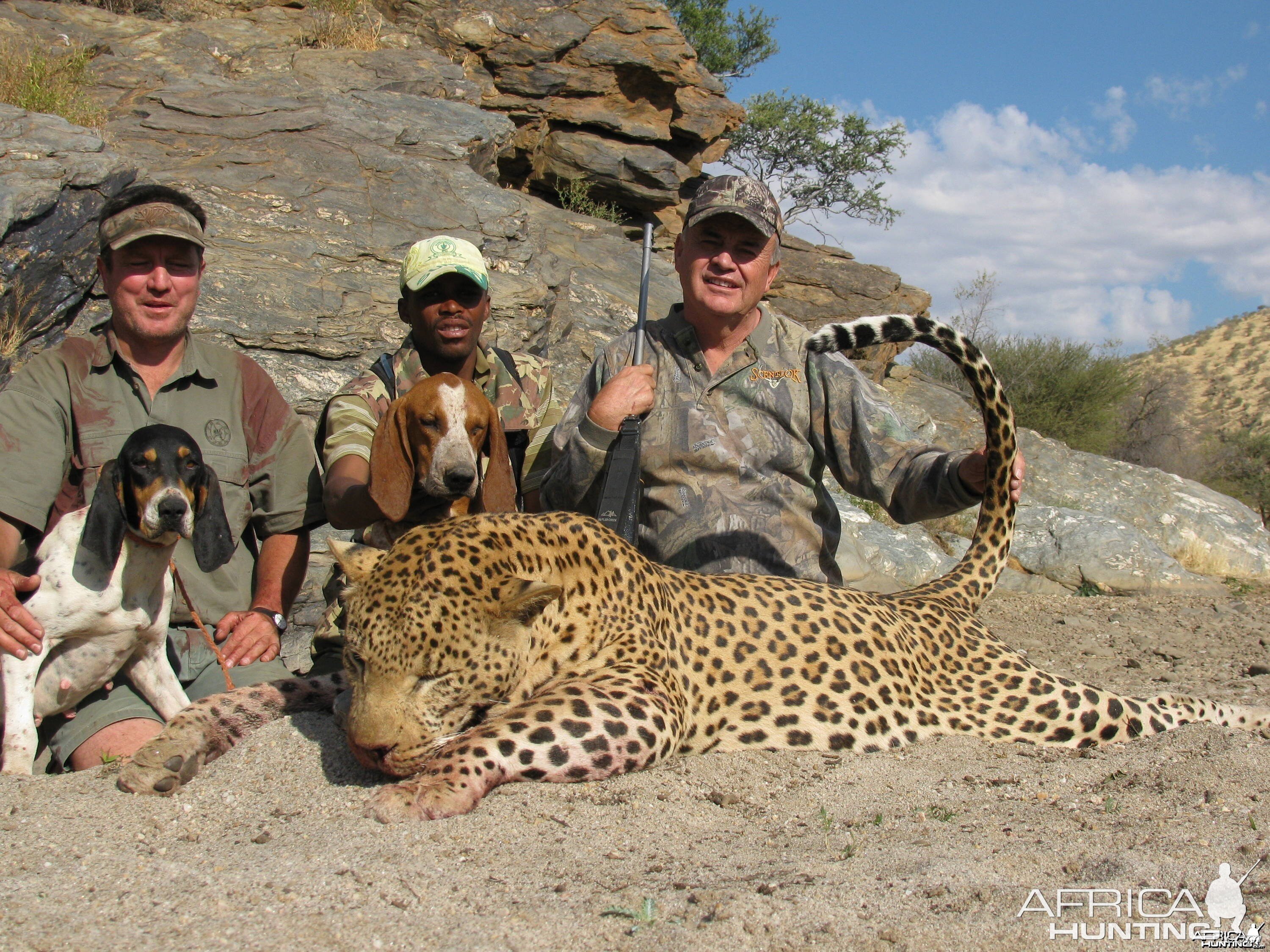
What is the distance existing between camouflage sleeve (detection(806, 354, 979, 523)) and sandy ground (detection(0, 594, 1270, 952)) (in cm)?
122

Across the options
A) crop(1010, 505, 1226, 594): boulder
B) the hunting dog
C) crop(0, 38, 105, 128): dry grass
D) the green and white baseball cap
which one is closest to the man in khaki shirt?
the hunting dog

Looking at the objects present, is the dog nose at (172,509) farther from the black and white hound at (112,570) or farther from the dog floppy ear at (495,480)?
the dog floppy ear at (495,480)

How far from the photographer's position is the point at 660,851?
299 centimetres

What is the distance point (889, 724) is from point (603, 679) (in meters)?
1.31

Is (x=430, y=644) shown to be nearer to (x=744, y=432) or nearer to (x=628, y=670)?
(x=628, y=670)

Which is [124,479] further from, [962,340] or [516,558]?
[962,340]

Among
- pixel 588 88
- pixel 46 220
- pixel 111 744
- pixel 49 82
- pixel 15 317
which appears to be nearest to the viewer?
pixel 111 744

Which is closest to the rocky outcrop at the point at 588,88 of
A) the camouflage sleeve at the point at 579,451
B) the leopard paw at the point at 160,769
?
the camouflage sleeve at the point at 579,451

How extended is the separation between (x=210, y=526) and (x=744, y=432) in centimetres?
253

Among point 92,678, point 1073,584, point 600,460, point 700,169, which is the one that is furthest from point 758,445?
point 700,169

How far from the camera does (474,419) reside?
4500 mm

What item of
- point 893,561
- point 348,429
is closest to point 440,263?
point 348,429

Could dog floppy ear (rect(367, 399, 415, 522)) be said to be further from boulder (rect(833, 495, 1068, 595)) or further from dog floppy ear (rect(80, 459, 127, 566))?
boulder (rect(833, 495, 1068, 595))

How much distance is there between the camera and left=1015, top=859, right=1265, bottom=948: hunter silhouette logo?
7.69 feet
